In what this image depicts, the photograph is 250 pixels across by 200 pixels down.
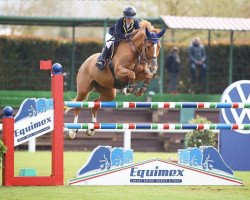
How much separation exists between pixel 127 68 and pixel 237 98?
1696mm

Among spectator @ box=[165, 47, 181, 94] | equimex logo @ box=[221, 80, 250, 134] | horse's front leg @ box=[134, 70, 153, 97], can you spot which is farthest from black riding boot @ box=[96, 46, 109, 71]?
spectator @ box=[165, 47, 181, 94]

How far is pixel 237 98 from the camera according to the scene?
1277 centimetres

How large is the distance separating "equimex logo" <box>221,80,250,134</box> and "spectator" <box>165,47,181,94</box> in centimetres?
1047

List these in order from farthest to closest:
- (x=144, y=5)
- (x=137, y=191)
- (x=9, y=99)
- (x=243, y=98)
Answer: (x=144, y=5) → (x=9, y=99) → (x=243, y=98) → (x=137, y=191)

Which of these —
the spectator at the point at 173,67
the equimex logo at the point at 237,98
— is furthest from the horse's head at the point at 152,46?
the spectator at the point at 173,67

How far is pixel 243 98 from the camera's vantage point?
12.7m

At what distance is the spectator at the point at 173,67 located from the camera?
23.3 meters

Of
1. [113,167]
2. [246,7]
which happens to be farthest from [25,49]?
[113,167]

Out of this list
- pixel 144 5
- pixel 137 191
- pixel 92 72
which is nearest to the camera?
pixel 137 191

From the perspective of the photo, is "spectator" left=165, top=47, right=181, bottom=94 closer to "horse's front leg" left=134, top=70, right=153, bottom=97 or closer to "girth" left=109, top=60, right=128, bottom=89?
"girth" left=109, top=60, right=128, bottom=89

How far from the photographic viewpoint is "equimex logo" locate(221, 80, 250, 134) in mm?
12742

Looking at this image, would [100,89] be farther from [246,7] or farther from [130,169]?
[246,7]

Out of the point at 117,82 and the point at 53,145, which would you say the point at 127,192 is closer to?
the point at 53,145

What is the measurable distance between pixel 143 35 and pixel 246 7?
20.4 meters
